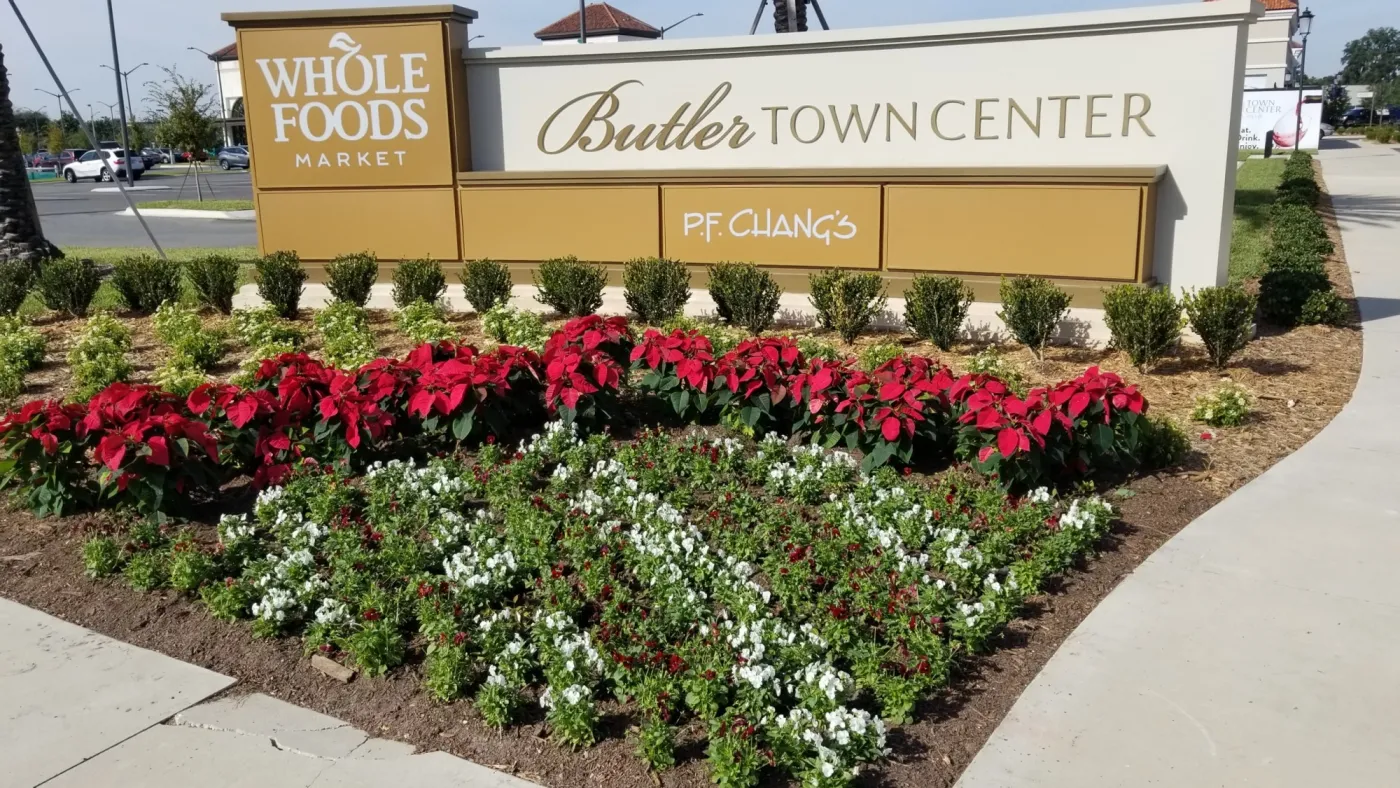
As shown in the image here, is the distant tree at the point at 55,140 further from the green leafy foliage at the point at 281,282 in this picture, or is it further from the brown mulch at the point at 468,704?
the brown mulch at the point at 468,704

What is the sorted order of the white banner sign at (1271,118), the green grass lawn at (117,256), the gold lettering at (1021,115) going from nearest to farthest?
1. the gold lettering at (1021,115)
2. the green grass lawn at (117,256)
3. the white banner sign at (1271,118)

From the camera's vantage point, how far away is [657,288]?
31.8 ft

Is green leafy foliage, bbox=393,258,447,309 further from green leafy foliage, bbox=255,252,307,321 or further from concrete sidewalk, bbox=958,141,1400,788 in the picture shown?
concrete sidewalk, bbox=958,141,1400,788

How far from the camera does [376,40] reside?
10609 mm

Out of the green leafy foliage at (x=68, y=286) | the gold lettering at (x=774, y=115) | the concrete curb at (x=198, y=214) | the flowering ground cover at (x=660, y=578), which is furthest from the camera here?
the concrete curb at (x=198, y=214)

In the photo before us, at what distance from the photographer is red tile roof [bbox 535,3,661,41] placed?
58719mm

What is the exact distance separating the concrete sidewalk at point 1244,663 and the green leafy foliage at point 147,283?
932 centimetres

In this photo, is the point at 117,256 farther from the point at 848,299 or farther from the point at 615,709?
the point at 615,709

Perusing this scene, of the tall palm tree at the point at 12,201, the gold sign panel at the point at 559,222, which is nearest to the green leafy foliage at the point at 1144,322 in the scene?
the gold sign panel at the point at 559,222

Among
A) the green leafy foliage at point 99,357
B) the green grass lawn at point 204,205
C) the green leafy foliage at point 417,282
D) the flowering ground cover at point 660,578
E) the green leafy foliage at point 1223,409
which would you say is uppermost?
the green grass lawn at point 204,205

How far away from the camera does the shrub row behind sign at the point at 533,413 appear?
18.4ft

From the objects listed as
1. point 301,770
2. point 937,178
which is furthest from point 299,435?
point 937,178

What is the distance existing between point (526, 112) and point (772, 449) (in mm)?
5816

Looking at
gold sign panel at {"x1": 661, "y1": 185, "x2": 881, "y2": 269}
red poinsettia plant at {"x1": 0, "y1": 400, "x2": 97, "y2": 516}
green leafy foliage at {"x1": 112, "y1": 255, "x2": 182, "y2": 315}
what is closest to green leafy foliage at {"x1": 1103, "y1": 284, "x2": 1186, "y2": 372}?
gold sign panel at {"x1": 661, "y1": 185, "x2": 881, "y2": 269}
